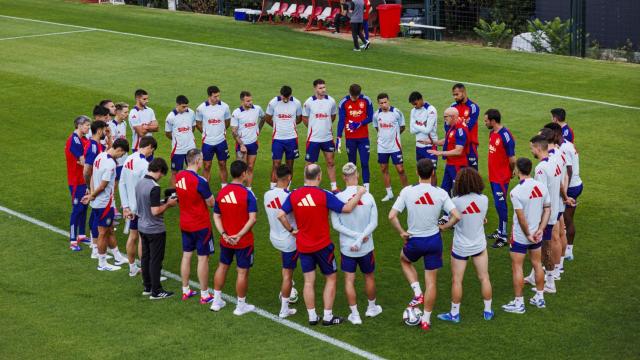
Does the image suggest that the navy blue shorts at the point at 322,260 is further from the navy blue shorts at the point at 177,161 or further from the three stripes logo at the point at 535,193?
the navy blue shorts at the point at 177,161

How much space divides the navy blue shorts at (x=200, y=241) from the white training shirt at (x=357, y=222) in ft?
6.50

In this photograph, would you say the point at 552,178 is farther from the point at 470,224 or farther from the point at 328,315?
the point at 328,315

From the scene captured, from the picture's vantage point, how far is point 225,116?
1716cm

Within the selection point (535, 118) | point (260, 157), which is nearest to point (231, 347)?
point (260, 157)

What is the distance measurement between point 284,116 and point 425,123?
9.27 feet

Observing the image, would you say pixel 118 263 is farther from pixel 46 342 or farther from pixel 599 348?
pixel 599 348

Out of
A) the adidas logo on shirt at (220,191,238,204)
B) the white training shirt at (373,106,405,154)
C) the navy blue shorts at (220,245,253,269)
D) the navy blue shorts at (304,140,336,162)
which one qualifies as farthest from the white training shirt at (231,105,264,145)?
the adidas logo on shirt at (220,191,238,204)

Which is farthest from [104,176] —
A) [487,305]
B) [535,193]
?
[535,193]

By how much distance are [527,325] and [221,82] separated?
17.3 meters

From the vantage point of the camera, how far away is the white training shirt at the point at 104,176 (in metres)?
13.5

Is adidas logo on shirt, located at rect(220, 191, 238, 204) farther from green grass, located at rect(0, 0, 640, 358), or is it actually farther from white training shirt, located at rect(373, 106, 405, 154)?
white training shirt, located at rect(373, 106, 405, 154)

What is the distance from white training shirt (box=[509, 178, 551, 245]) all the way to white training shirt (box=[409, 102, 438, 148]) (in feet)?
14.2

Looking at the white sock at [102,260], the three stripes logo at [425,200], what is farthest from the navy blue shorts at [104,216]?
the three stripes logo at [425,200]

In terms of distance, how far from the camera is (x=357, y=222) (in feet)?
37.2
